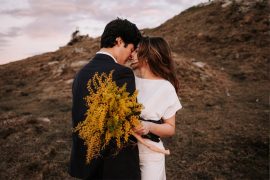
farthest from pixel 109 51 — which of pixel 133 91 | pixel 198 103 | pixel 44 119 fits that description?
pixel 198 103

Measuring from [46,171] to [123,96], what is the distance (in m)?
4.76

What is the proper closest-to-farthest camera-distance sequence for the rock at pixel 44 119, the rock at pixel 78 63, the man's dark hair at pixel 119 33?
the man's dark hair at pixel 119 33 < the rock at pixel 44 119 < the rock at pixel 78 63

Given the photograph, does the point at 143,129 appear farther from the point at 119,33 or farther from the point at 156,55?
the point at 119,33

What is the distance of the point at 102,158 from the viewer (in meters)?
2.79

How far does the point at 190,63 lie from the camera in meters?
17.1

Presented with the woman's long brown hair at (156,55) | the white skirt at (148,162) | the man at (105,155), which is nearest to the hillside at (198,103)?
the white skirt at (148,162)

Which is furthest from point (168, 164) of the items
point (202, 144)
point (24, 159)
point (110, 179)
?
point (110, 179)

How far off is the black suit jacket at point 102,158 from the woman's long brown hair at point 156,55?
1.87 ft

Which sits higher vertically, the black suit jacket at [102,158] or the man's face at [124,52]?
the man's face at [124,52]

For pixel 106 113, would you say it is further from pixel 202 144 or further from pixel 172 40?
pixel 172 40

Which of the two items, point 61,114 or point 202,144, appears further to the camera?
point 61,114

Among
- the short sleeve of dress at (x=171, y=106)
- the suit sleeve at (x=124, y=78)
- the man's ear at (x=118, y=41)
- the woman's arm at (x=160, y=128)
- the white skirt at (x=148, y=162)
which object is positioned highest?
the man's ear at (x=118, y=41)

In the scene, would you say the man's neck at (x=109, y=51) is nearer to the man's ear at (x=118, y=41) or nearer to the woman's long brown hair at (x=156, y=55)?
the man's ear at (x=118, y=41)

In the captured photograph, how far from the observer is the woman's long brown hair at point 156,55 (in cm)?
338
